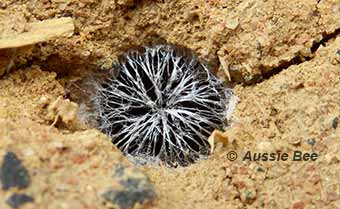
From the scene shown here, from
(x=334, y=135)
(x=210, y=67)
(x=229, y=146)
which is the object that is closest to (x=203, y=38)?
(x=210, y=67)

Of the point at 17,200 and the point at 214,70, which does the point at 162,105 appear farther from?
the point at 17,200

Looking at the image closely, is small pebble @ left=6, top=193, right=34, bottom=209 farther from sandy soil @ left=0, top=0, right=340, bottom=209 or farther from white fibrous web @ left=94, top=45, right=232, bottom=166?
white fibrous web @ left=94, top=45, right=232, bottom=166

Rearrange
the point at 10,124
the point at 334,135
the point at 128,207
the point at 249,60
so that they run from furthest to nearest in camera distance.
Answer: the point at 249,60
the point at 334,135
the point at 10,124
the point at 128,207

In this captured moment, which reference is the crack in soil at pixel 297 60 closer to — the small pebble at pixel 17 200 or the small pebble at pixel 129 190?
the small pebble at pixel 129 190

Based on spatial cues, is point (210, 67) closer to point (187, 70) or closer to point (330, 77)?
point (187, 70)

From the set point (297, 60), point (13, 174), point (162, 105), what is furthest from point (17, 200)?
point (297, 60)

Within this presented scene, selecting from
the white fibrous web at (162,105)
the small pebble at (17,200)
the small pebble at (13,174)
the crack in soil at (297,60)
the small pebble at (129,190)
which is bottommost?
the small pebble at (17,200)

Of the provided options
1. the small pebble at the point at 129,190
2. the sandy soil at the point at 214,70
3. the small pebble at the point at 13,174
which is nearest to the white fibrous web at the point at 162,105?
the sandy soil at the point at 214,70

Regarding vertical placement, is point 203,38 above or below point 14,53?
above
